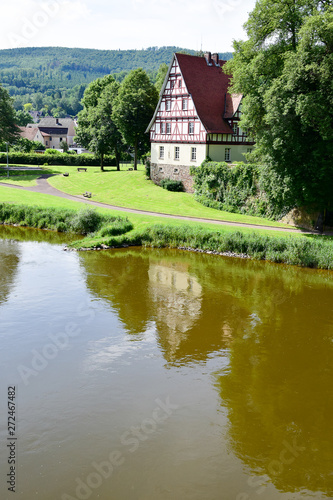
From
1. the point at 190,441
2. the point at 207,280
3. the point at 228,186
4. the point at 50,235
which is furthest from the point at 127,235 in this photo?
the point at 190,441

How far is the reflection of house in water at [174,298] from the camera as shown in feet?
62.2

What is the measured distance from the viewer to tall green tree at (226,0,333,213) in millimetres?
27828

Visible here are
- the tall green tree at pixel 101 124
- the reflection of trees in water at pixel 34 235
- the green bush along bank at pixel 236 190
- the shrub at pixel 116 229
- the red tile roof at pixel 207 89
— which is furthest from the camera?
the tall green tree at pixel 101 124

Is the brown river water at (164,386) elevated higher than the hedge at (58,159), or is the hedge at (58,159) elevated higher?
the hedge at (58,159)

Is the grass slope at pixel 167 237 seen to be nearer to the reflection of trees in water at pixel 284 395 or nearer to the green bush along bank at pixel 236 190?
the green bush along bank at pixel 236 190

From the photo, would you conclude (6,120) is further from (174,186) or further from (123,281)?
(123,281)

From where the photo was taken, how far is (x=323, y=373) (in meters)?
16.0

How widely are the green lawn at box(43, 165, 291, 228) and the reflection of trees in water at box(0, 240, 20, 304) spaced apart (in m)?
11.9

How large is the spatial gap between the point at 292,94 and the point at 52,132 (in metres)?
101

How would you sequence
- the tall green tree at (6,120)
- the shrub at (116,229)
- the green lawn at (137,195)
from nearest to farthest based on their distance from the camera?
1. the shrub at (116,229)
2. the green lawn at (137,195)
3. the tall green tree at (6,120)

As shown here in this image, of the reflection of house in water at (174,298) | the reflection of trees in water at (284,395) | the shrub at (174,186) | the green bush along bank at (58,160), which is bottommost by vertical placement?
the reflection of trees in water at (284,395)

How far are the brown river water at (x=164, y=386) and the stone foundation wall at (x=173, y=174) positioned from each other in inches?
811

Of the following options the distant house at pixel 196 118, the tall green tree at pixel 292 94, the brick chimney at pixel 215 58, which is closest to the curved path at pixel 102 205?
the tall green tree at pixel 292 94

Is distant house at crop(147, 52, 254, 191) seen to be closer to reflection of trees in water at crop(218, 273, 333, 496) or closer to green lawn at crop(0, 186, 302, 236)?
green lawn at crop(0, 186, 302, 236)
